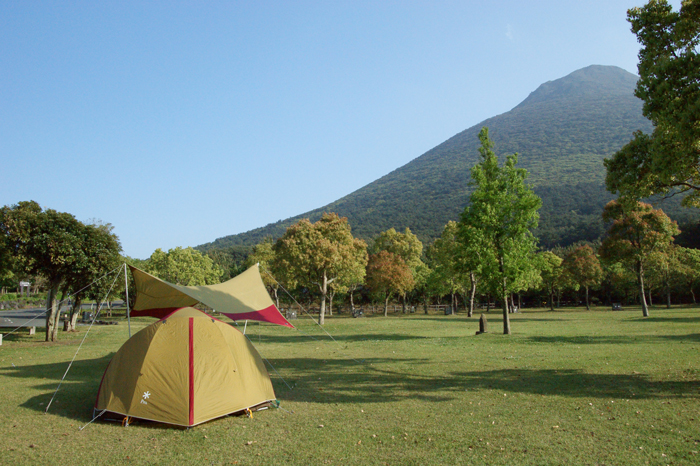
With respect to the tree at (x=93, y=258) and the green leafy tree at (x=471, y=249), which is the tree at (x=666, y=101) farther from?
the tree at (x=93, y=258)

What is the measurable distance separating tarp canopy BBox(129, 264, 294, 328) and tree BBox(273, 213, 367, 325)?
2235 cm

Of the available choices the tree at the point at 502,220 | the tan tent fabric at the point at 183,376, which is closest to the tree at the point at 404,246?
the tree at the point at 502,220

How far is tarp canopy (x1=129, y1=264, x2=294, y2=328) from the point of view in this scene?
1045 centimetres

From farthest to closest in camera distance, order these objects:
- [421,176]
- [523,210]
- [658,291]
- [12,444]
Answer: [421,176] → [658,291] → [523,210] → [12,444]

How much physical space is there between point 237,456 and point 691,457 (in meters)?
6.15

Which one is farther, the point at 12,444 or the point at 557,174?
the point at 557,174

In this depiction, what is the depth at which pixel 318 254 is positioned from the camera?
115 feet

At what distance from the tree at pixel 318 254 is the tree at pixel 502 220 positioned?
50.7 feet

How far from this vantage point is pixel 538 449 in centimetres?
619

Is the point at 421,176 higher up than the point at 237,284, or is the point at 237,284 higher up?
the point at 421,176

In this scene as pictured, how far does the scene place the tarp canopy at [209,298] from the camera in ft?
34.3

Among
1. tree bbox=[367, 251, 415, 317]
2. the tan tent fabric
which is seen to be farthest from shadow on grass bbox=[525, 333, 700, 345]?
tree bbox=[367, 251, 415, 317]

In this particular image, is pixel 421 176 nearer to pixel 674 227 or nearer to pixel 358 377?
pixel 674 227

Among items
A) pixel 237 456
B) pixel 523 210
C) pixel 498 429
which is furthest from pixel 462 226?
pixel 237 456
